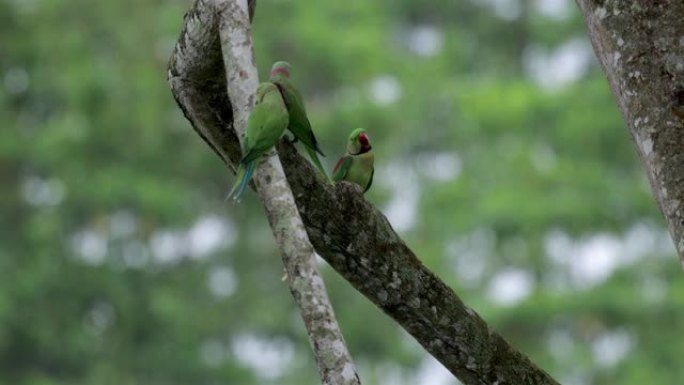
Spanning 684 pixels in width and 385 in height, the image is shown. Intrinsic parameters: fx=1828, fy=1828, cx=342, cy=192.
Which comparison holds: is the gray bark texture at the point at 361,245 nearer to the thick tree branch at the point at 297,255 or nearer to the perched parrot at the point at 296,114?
the perched parrot at the point at 296,114

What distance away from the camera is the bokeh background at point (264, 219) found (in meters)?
16.7

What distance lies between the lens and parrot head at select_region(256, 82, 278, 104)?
3435 mm

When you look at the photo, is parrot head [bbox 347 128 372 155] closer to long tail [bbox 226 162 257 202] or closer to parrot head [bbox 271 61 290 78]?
parrot head [bbox 271 61 290 78]

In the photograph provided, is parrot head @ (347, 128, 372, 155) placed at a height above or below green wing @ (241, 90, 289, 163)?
above

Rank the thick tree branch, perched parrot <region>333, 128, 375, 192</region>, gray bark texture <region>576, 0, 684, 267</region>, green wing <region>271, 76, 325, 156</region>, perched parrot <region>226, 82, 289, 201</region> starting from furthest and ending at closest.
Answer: perched parrot <region>333, 128, 375, 192</region> → gray bark texture <region>576, 0, 684, 267</region> → green wing <region>271, 76, 325, 156</region> → perched parrot <region>226, 82, 289, 201</region> → the thick tree branch

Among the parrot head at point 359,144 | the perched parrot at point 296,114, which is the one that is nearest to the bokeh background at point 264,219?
the parrot head at point 359,144

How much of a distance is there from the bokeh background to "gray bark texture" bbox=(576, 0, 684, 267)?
12.0 metres

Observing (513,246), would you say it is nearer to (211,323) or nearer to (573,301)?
(573,301)

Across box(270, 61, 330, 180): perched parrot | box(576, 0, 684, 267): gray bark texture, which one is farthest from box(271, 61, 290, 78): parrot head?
box(576, 0, 684, 267): gray bark texture

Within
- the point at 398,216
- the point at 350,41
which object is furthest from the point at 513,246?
the point at 350,41

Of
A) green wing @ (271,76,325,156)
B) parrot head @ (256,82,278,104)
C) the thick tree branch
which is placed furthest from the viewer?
green wing @ (271,76,325,156)

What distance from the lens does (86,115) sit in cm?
1673

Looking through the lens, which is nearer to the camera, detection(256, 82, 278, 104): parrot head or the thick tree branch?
the thick tree branch

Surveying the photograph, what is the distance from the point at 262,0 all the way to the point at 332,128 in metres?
2.32
